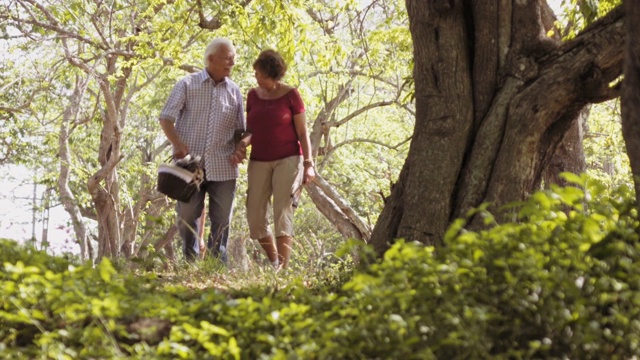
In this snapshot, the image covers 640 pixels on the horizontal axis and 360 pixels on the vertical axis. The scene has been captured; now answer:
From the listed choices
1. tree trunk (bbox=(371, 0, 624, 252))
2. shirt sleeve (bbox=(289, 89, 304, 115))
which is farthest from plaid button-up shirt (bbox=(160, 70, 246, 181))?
tree trunk (bbox=(371, 0, 624, 252))

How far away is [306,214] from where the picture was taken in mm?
35469

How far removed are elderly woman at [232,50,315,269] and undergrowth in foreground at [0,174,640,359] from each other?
377cm

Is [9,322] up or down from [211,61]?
down

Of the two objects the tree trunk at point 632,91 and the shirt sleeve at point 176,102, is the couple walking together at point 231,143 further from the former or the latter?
the tree trunk at point 632,91

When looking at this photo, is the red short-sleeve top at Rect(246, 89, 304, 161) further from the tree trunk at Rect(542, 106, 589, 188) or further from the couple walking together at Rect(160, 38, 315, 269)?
the tree trunk at Rect(542, 106, 589, 188)

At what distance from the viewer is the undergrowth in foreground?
3438 millimetres

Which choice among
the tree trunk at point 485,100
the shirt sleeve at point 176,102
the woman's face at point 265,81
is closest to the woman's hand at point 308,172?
the woman's face at point 265,81

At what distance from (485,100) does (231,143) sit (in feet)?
8.07

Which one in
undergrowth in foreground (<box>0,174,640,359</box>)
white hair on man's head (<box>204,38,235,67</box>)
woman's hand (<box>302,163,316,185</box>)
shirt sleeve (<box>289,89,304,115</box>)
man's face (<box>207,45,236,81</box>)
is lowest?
undergrowth in foreground (<box>0,174,640,359</box>)

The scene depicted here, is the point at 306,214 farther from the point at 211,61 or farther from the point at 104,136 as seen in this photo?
the point at 211,61

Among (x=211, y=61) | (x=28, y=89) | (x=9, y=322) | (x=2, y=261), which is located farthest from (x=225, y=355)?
(x=28, y=89)

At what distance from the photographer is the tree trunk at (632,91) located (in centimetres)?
486

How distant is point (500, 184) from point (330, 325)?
300cm

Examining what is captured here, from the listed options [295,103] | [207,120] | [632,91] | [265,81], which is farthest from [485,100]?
[207,120]
